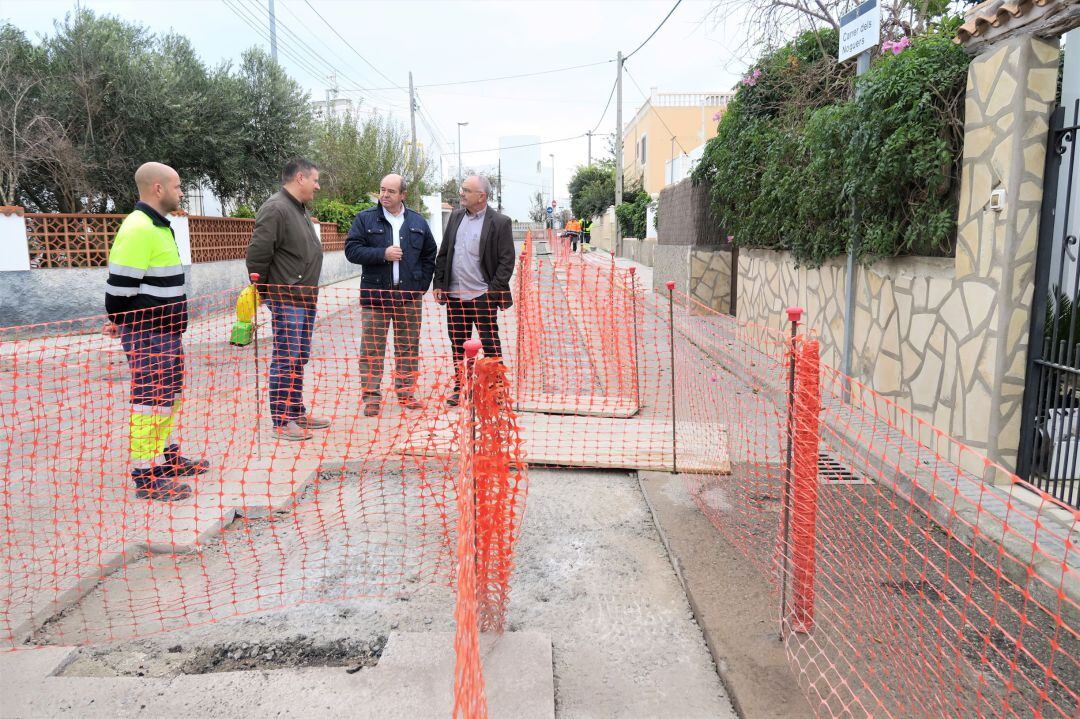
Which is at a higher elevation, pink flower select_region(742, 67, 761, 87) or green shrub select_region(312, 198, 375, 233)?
pink flower select_region(742, 67, 761, 87)

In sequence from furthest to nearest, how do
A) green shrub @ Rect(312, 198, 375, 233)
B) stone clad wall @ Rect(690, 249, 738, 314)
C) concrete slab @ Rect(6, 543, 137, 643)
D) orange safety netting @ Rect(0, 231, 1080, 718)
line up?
1. green shrub @ Rect(312, 198, 375, 233)
2. stone clad wall @ Rect(690, 249, 738, 314)
3. concrete slab @ Rect(6, 543, 137, 643)
4. orange safety netting @ Rect(0, 231, 1080, 718)

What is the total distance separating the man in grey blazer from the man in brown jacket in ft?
3.60

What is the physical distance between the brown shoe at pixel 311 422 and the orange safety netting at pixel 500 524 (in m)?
0.15

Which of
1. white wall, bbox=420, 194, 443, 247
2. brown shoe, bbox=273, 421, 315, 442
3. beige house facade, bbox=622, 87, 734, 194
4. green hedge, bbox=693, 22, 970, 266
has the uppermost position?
beige house facade, bbox=622, 87, 734, 194

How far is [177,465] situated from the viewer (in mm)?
4348

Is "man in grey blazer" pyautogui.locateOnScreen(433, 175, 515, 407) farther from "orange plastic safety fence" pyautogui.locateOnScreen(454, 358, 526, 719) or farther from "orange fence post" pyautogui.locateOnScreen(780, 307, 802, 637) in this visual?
"orange fence post" pyautogui.locateOnScreen(780, 307, 802, 637)

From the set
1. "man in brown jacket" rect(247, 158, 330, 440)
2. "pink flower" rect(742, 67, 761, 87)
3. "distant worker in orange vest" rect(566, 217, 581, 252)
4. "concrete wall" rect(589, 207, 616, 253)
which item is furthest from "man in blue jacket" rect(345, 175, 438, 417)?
"concrete wall" rect(589, 207, 616, 253)

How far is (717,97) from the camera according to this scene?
33.4 metres

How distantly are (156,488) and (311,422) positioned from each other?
1.42m

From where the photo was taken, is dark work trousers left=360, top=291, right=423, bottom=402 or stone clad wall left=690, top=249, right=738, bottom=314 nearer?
dark work trousers left=360, top=291, right=423, bottom=402

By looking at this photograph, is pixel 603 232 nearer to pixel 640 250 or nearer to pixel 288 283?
pixel 640 250

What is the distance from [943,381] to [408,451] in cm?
357

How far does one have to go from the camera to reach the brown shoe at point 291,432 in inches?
203

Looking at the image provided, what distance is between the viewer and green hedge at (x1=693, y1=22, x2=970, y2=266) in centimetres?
525
